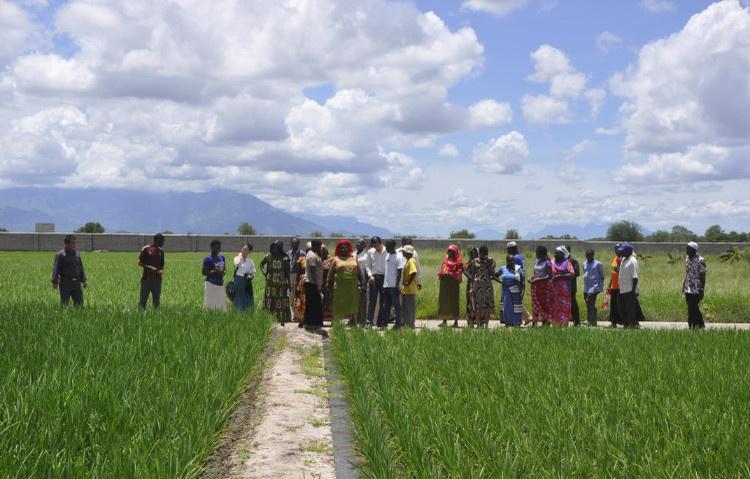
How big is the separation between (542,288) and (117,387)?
994cm

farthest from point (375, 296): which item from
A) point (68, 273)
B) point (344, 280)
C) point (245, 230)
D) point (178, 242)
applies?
point (245, 230)

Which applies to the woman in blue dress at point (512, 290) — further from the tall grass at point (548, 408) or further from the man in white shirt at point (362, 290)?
the tall grass at point (548, 408)

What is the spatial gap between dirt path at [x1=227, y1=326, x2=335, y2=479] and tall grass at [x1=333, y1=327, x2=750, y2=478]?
0.37 metres

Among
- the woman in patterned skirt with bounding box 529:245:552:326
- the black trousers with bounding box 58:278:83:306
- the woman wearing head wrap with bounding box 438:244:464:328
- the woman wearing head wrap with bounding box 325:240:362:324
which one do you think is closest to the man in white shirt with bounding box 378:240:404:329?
the woman wearing head wrap with bounding box 325:240:362:324

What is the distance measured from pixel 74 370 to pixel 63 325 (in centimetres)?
388

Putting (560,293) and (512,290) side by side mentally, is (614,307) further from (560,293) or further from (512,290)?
(512,290)

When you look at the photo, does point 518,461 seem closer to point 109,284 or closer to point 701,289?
point 701,289

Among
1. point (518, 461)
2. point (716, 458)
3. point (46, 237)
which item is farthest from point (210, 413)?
point (46, 237)

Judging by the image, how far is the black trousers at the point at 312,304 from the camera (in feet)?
45.4

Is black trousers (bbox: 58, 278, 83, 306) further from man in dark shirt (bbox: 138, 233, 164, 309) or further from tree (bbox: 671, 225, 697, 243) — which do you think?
tree (bbox: 671, 225, 697, 243)

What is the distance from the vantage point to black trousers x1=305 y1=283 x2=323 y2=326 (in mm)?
13844

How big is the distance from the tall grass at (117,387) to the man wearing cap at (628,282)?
281 inches

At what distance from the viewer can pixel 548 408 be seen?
628 centimetres

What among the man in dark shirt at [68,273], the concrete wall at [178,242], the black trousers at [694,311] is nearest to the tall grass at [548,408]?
the black trousers at [694,311]
